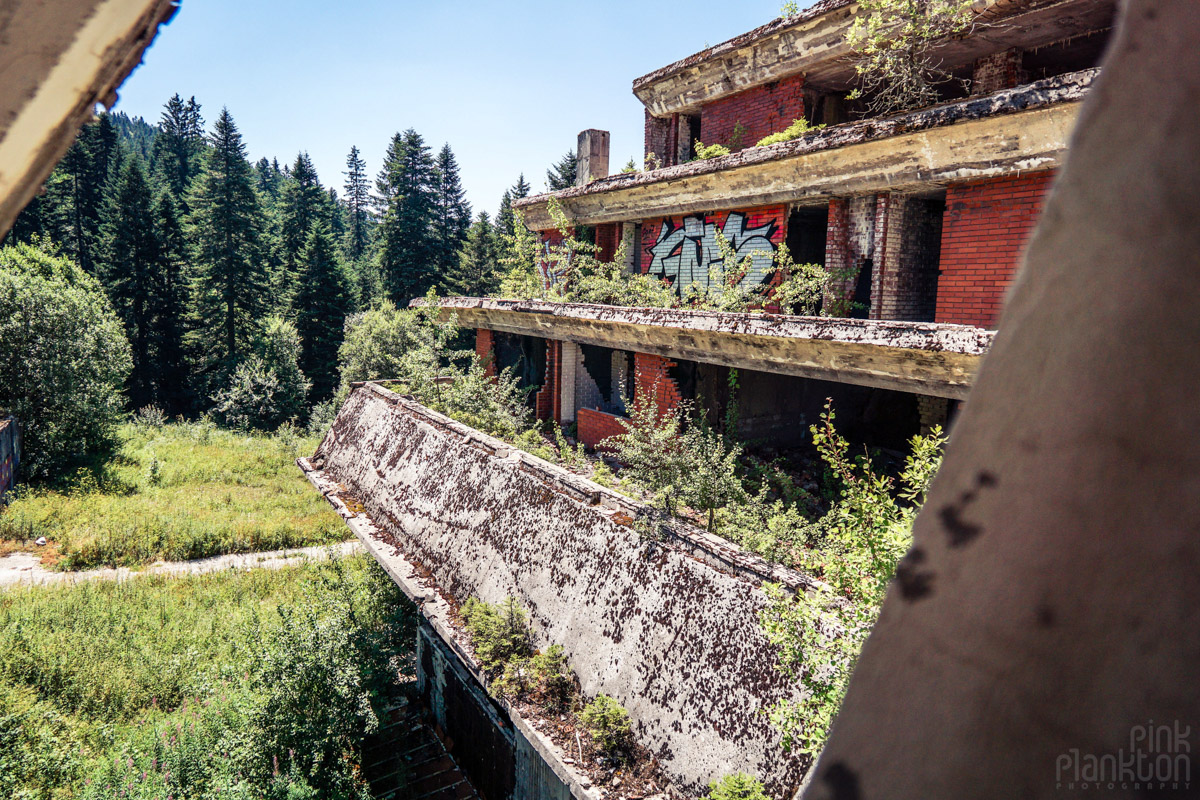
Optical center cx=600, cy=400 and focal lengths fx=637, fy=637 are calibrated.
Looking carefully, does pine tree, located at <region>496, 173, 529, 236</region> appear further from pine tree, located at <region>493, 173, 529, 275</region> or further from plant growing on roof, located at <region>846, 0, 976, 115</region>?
plant growing on roof, located at <region>846, 0, 976, 115</region>

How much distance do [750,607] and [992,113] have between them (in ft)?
22.3

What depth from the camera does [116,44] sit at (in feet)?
2.81

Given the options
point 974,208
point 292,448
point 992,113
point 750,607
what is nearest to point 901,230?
point 974,208

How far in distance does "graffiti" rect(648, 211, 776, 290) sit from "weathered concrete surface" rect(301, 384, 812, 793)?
6381mm

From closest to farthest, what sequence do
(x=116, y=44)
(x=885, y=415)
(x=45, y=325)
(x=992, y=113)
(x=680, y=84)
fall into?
(x=116, y=44), (x=992, y=113), (x=885, y=415), (x=680, y=84), (x=45, y=325)

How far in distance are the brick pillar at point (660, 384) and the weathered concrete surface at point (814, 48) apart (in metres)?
6.86

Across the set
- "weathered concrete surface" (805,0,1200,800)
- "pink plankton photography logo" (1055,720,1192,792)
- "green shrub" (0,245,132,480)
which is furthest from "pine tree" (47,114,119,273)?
"pink plankton photography logo" (1055,720,1192,792)

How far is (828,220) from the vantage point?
10781 mm

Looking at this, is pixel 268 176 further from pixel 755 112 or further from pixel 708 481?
pixel 708 481

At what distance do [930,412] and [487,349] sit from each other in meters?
10.1

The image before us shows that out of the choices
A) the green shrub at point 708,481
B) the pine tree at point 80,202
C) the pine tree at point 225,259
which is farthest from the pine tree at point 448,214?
the green shrub at point 708,481

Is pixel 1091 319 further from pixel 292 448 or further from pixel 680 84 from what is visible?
pixel 292 448

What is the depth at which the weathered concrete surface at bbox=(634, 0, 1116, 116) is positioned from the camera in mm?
9570

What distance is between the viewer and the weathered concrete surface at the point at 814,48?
377 inches
